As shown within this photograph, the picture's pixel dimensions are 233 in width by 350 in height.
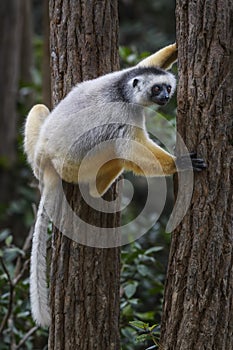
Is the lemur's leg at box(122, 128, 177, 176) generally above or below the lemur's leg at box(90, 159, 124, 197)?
above

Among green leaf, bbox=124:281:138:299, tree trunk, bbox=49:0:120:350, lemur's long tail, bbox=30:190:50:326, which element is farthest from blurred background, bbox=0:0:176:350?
lemur's long tail, bbox=30:190:50:326

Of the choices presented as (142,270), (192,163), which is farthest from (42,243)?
(192,163)

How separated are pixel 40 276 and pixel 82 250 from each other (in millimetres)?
395

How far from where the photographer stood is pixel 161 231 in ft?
25.1

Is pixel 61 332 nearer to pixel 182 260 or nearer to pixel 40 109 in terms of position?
pixel 182 260

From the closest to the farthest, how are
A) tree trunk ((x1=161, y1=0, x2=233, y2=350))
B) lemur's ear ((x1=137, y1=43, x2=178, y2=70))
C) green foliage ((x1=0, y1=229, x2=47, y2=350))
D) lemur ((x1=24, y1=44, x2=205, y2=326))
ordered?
tree trunk ((x1=161, y1=0, x2=233, y2=350)), lemur ((x1=24, y1=44, x2=205, y2=326)), lemur's ear ((x1=137, y1=43, x2=178, y2=70)), green foliage ((x1=0, y1=229, x2=47, y2=350))

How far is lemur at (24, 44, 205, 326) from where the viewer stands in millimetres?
4703

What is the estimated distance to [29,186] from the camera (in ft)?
32.2

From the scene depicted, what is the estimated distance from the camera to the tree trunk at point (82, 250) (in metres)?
4.82

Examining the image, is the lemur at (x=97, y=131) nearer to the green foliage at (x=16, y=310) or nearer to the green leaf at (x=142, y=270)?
the green foliage at (x=16, y=310)

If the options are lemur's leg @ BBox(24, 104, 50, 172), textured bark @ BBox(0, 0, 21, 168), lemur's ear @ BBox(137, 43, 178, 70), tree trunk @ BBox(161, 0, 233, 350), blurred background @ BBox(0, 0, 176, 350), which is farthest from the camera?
textured bark @ BBox(0, 0, 21, 168)

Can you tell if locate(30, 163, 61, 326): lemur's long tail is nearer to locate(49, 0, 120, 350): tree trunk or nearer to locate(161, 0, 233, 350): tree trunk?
locate(49, 0, 120, 350): tree trunk

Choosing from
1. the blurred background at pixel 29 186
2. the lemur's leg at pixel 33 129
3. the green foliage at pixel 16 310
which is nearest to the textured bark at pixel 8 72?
the blurred background at pixel 29 186

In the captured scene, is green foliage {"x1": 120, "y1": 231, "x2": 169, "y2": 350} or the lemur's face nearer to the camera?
the lemur's face
